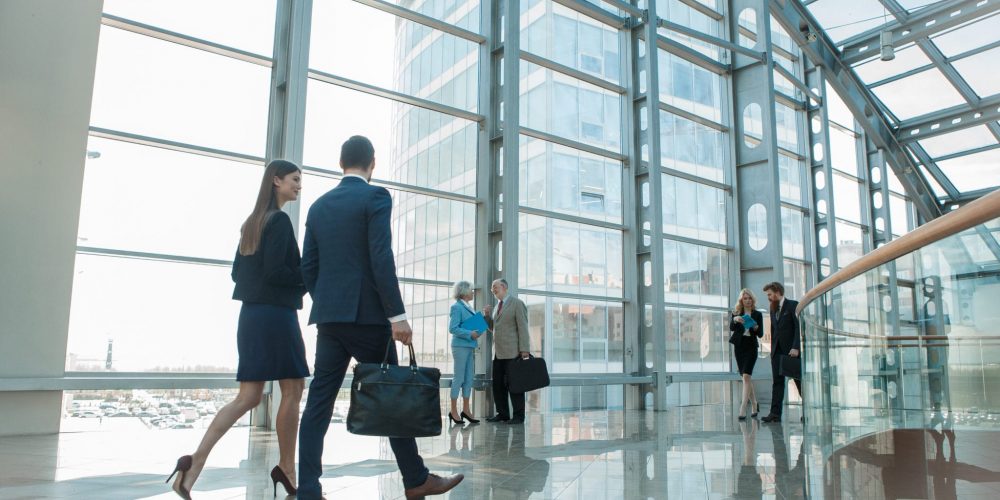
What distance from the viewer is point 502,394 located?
22.9 feet

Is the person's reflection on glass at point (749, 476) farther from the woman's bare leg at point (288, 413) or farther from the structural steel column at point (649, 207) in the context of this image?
the structural steel column at point (649, 207)

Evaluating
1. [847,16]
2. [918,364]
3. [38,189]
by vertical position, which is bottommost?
[918,364]

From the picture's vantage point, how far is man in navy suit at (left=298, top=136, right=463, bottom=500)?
103 inches

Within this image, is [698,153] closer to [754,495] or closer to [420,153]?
[420,153]

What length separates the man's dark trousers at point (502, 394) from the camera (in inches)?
268

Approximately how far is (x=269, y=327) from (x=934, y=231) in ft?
7.80

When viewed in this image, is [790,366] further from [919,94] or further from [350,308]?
[919,94]

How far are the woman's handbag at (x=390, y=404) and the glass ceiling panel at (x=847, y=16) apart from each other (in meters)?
14.1

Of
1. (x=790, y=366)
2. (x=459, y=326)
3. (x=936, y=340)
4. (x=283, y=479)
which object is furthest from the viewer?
(x=790, y=366)

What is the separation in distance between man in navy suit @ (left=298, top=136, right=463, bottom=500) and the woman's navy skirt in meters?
0.29

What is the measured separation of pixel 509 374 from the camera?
21.8ft

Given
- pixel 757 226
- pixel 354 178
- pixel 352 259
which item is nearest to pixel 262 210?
pixel 354 178

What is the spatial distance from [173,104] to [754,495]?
574cm

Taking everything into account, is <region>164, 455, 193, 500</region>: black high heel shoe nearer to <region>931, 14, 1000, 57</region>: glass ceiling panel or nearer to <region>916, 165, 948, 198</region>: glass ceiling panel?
<region>931, 14, 1000, 57</region>: glass ceiling panel
